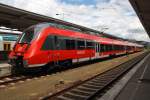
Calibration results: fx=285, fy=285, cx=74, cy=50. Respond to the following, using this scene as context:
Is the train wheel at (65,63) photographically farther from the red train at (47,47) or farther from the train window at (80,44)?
the train window at (80,44)

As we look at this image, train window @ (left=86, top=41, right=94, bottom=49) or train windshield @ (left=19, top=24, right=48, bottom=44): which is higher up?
train windshield @ (left=19, top=24, right=48, bottom=44)

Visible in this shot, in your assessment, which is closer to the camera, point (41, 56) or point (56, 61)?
point (41, 56)

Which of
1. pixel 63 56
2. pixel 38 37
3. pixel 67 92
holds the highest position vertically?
pixel 38 37

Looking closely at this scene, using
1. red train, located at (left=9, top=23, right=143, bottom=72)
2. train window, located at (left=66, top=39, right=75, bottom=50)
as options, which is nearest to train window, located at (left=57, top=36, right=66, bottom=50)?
red train, located at (left=9, top=23, right=143, bottom=72)

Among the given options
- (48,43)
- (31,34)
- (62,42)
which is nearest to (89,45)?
(62,42)

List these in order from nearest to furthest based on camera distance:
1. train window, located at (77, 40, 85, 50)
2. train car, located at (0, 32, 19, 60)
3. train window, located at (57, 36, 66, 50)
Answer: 1. train window, located at (57, 36, 66, 50)
2. train window, located at (77, 40, 85, 50)
3. train car, located at (0, 32, 19, 60)

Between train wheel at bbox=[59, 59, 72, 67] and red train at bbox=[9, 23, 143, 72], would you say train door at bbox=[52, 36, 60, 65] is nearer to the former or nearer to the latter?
red train at bbox=[9, 23, 143, 72]

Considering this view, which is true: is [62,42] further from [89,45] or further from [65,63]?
[89,45]

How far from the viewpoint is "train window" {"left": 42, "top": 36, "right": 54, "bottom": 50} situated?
17650 mm

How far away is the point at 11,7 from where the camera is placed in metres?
20.9

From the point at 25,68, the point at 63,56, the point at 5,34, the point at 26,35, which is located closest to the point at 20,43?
the point at 26,35

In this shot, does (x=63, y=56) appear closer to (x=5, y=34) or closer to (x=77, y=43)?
(x=77, y=43)

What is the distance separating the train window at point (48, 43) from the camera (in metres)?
17.6

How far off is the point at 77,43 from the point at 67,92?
12035 millimetres
